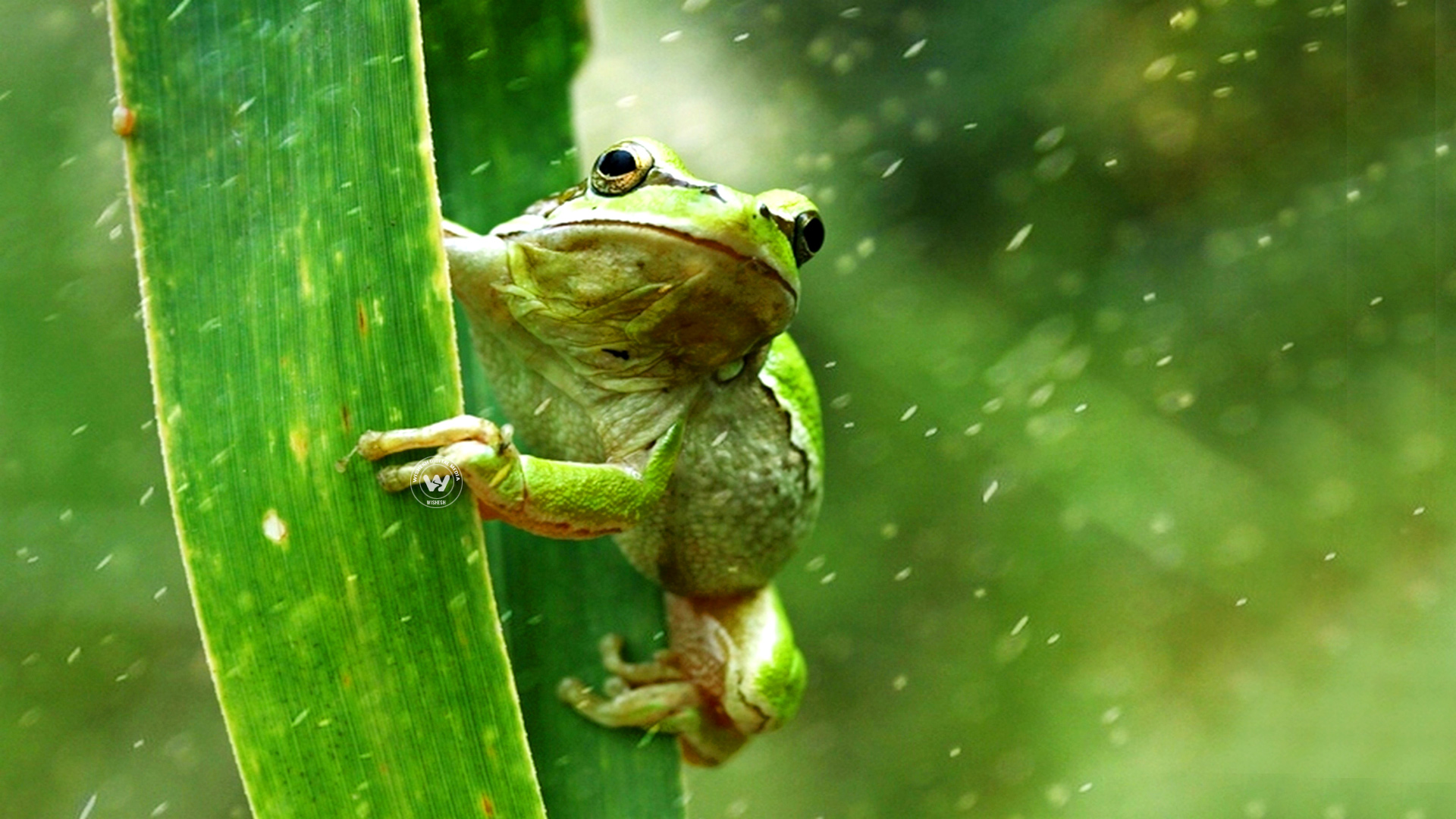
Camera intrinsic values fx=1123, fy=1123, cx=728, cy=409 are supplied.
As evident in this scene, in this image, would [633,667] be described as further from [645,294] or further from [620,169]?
[620,169]

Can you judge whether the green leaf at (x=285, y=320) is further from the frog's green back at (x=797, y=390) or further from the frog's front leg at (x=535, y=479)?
the frog's green back at (x=797, y=390)

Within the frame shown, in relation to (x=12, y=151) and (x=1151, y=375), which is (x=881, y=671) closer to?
(x=1151, y=375)

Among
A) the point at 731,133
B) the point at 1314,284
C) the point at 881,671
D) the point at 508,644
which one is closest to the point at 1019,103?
the point at 731,133

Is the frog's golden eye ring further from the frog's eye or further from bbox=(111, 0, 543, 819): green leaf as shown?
bbox=(111, 0, 543, 819): green leaf

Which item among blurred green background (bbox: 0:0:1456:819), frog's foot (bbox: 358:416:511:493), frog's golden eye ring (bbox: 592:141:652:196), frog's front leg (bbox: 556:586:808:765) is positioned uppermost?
frog's golden eye ring (bbox: 592:141:652:196)

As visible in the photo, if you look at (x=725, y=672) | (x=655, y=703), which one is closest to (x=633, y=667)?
(x=655, y=703)

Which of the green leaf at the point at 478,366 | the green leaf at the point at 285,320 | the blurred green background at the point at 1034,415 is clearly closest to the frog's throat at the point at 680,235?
the green leaf at the point at 478,366

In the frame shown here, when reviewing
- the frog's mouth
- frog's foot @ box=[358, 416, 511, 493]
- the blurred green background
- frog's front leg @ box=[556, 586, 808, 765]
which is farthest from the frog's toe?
the blurred green background

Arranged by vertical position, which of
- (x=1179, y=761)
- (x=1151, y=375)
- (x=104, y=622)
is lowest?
(x=1179, y=761)
